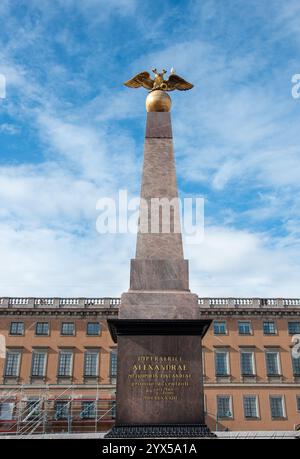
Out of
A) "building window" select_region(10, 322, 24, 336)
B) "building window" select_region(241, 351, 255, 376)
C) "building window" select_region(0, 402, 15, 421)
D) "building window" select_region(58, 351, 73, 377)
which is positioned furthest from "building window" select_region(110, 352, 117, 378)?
"building window" select_region(241, 351, 255, 376)

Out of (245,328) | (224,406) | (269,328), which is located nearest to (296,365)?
(269,328)

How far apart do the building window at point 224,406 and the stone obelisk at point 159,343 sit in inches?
1242

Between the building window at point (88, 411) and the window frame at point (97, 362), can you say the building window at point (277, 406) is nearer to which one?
the building window at point (88, 411)

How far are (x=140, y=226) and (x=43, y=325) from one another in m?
32.1

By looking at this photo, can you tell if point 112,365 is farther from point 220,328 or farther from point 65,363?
point 220,328

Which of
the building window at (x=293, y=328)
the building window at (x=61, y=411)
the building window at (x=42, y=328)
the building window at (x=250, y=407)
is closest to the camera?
the building window at (x=61, y=411)

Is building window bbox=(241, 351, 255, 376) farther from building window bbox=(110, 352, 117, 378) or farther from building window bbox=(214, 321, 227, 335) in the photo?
building window bbox=(110, 352, 117, 378)

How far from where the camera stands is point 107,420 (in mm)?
35219

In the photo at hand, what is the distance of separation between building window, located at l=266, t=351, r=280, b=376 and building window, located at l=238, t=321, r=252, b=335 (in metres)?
2.40

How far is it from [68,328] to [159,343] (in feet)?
108

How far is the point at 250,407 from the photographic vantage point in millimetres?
38438

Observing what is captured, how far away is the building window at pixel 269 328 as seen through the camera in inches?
1606

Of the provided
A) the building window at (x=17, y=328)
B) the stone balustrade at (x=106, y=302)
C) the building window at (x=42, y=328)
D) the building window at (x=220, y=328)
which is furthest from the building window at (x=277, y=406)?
the building window at (x=17, y=328)
